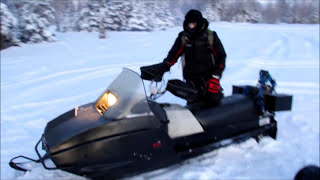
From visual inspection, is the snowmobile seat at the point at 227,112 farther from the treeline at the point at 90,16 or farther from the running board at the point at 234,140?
the treeline at the point at 90,16

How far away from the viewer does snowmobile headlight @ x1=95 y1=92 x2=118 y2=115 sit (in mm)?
3102

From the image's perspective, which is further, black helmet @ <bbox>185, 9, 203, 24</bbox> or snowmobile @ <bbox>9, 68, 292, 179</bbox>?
black helmet @ <bbox>185, 9, 203, 24</bbox>

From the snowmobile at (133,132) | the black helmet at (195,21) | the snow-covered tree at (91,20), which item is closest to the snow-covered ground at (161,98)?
the snowmobile at (133,132)

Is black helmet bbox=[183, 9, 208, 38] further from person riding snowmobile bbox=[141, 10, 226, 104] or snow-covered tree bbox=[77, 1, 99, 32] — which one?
snow-covered tree bbox=[77, 1, 99, 32]

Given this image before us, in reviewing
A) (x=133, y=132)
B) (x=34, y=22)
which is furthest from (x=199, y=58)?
(x=34, y=22)

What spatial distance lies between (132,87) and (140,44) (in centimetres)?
1188

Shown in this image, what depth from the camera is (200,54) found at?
3.90m

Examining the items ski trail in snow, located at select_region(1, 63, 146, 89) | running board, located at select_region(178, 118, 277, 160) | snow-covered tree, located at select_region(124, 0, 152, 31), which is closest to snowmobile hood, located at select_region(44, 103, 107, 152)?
running board, located at select_region(178, 118, 277, 160)

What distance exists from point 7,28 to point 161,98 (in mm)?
9722

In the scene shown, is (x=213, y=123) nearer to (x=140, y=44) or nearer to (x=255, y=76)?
(x=255, y=76)

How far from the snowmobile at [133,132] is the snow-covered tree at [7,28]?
11138 millimetres

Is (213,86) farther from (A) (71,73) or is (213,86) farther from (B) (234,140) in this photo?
(A) (71,73)

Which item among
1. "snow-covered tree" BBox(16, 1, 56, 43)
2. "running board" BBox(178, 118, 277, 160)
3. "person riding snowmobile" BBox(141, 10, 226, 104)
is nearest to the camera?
"running board" BBox(178, 118, 277, 160)

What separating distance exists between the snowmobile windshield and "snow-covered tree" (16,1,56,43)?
39.9ft
